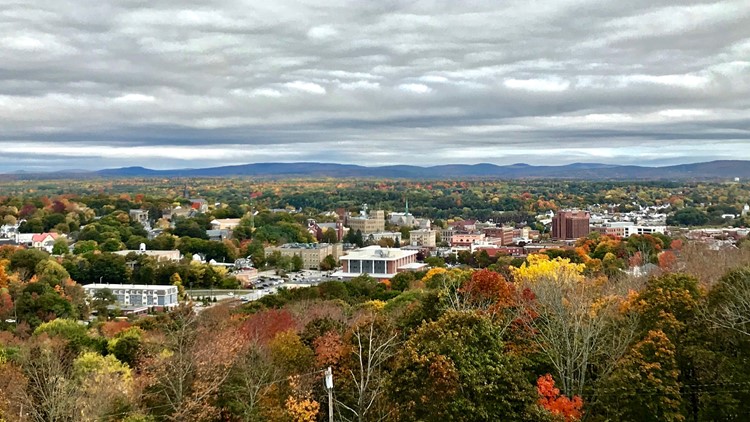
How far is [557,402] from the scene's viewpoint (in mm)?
14898

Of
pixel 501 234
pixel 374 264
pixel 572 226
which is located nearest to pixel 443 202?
pixel 501 234

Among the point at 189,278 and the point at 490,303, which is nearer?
the point at 490,303

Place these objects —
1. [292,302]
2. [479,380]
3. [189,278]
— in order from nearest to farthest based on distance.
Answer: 1. [479,380]
2. [292,302]
3. [189,278]

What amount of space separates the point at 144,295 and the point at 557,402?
37.9 m

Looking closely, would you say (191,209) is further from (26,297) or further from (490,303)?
(490,303)

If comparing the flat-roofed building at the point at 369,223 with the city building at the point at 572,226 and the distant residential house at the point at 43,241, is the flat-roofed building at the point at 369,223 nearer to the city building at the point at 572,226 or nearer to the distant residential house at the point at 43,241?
the city building at the point at 572,226

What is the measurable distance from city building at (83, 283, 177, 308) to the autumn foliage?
3602 centimetres

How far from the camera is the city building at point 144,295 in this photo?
4812 cm

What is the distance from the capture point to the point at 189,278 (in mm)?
55188

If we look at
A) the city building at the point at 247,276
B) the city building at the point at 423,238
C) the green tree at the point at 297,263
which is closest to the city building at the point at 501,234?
the city building at the point at 423,238

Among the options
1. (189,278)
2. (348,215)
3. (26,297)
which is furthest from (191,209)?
(26,297)

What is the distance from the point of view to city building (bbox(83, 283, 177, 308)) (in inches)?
1895

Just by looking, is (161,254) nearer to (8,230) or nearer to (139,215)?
(8,230)

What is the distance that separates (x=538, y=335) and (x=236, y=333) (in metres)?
7.90
